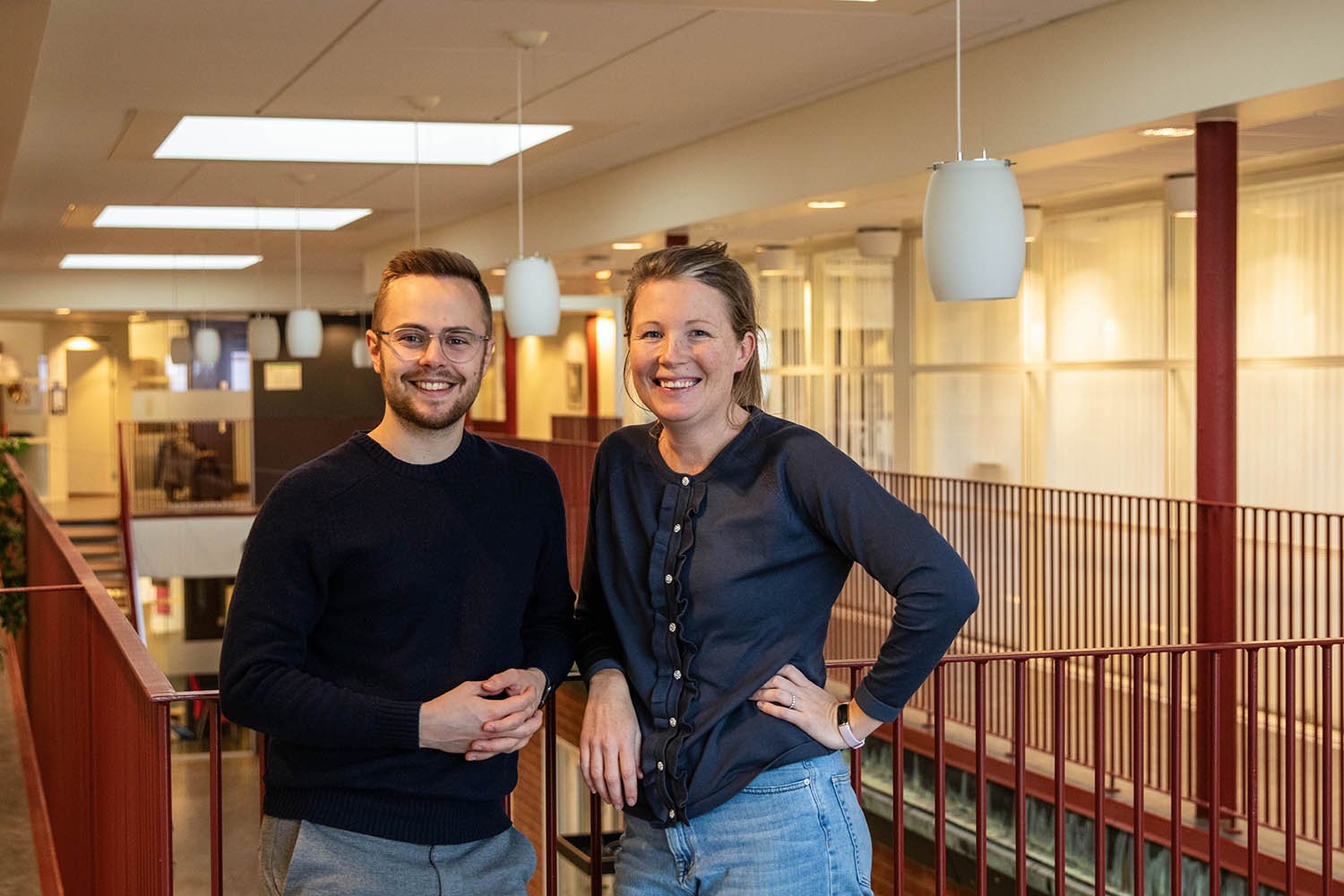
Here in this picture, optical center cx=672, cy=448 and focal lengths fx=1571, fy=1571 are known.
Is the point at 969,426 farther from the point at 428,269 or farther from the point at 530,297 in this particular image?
the point at 428,269

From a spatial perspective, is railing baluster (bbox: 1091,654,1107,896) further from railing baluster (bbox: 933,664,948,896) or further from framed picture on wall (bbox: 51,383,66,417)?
framed picture on wall (bbox: 51,383,66,417)

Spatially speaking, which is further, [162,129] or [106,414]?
[106,414]

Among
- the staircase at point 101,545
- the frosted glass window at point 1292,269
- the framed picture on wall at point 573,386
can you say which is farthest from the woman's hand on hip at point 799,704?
the framed picture on wall at point 573,386

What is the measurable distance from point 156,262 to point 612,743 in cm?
1561

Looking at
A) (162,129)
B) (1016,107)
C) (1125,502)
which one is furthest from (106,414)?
(1016,107)

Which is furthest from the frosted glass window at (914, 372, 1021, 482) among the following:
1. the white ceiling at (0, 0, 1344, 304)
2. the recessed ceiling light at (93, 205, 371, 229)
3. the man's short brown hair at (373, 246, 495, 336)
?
the man's short brown hair at (373, 246, 495, 336)

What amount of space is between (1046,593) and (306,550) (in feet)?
18.2

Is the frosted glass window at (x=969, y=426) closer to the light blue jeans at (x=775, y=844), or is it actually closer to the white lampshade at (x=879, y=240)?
the white lampshade at (x=879, y=240)

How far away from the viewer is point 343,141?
9062 millimetres

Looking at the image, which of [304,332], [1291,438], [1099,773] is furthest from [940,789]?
[304,332]

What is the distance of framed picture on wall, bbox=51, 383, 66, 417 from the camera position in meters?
22.4

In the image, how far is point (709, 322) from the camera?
79.2 inches

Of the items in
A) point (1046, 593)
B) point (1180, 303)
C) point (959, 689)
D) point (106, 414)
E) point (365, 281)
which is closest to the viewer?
point (1046, 593)

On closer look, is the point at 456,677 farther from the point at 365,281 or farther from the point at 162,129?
the point at 365,281
